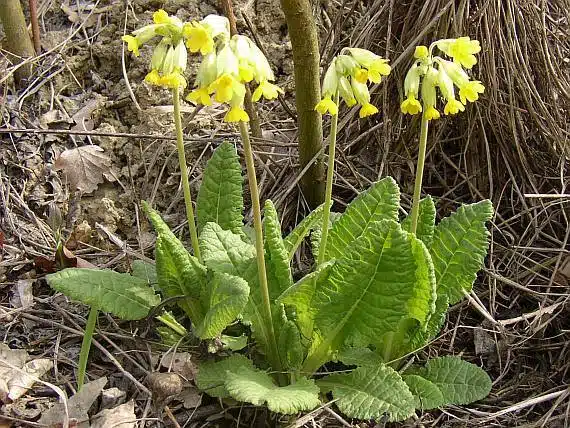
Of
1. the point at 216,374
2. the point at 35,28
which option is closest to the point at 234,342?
the point at 216,374

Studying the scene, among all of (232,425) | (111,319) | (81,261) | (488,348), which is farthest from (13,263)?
(488,348)

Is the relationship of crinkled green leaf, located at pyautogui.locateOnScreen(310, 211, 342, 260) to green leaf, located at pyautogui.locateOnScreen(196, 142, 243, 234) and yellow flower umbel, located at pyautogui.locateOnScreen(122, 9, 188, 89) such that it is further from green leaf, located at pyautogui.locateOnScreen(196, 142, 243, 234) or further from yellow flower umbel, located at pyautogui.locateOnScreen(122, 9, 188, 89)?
yellow flower umbel, located at pyautogui.locateOnScreen(122, 9, 188, 89)

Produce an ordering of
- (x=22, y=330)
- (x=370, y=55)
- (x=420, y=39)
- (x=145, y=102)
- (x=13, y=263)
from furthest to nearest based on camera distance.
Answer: (x=145, y=102), (x=420, y=39), (x=13, y=263), (x=22, y=330), (x=370, y=55)

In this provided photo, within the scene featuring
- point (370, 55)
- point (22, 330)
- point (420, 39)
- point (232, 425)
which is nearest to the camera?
point (370, 55)

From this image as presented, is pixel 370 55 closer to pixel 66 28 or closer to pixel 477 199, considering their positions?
pixel 477 199

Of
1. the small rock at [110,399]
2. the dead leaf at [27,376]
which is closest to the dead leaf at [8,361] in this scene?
the dead leaf at [27,376]

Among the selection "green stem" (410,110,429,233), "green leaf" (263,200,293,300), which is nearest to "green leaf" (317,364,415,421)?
"green leaf" (263,200,293,300)

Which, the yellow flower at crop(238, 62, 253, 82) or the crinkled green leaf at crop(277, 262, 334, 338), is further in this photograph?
the crinkled green leaf at crop(277, 262, 334, 338)
